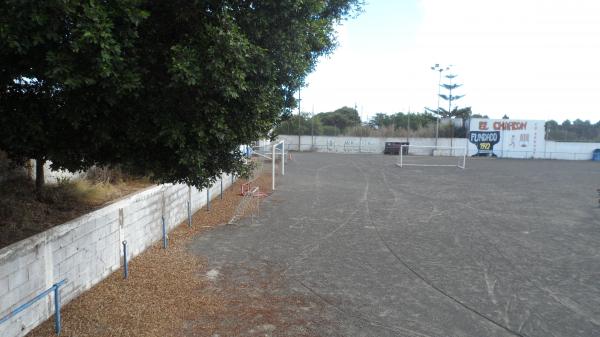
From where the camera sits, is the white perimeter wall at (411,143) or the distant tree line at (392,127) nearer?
the white perimeter wall at (411,143)

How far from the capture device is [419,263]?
9648mm

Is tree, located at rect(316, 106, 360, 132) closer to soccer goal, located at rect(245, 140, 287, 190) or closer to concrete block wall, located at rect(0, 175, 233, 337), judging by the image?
soccer goal, located at rect(245, 140, 287, 190)

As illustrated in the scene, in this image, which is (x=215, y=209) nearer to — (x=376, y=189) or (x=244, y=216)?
(x=244, y=216)

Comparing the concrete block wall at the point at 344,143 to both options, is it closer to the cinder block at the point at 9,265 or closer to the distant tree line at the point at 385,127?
the distant tree line at the point at 385,127

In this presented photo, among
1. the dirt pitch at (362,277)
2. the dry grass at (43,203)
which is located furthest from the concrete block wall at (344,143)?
the dry grass at (43,203)

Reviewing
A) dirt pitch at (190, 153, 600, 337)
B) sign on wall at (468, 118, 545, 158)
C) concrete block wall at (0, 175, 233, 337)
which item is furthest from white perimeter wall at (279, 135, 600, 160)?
concrete block wall at (0, 175, 233, 337)

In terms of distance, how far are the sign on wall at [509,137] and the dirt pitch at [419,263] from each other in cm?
3391

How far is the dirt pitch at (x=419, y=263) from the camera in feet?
22.0

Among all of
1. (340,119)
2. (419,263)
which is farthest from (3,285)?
(340,119)

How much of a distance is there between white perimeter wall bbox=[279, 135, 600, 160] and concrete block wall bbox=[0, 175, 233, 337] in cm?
4372

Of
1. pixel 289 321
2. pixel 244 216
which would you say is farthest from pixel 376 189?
pixel 289 321

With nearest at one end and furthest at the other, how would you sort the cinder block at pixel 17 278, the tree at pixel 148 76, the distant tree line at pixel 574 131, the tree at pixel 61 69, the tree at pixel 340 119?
the tree at pixel 61 69, the tree at pixel 148 76, the cinder block at pixel 17 278, the distant tree line at pixel 574 131, the tree at pixel 340 119

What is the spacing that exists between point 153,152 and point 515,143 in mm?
53884

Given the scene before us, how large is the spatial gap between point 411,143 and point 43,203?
166ft
